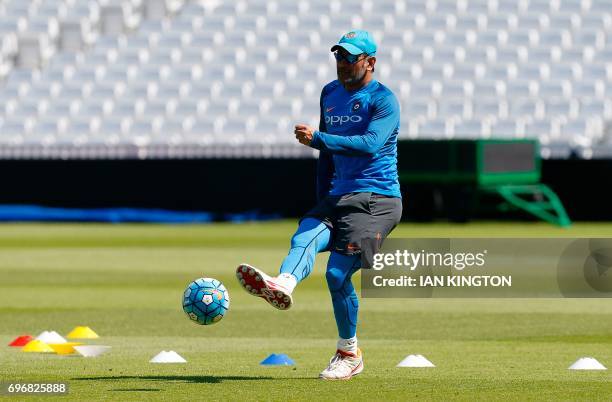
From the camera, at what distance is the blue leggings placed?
7.96 m

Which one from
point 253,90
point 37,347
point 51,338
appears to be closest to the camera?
point 37,347

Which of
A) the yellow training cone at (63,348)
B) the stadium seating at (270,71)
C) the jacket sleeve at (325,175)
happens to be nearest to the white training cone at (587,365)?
the jacket sleeve at (325,175)

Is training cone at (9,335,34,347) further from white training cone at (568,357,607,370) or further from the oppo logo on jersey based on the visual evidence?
white training cone at (568,357,607,370)

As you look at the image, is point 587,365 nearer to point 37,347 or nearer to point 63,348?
point 63,348

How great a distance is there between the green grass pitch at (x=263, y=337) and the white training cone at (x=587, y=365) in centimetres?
16

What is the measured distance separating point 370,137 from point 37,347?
10.8ft

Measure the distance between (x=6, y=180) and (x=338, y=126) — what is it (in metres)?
25.4

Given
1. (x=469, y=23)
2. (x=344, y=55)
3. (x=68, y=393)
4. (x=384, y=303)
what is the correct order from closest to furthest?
(x=68, y=393) < (x=344, y=55) < (x=384, y=303) < (x=469, y=23)

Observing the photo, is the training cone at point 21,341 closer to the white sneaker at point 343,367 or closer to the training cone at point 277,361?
the training cone at point 277,361

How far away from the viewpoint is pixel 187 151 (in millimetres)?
31844

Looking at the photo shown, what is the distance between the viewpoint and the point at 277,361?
9234 millimetres

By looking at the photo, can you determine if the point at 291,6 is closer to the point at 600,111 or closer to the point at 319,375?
the point at 600,111

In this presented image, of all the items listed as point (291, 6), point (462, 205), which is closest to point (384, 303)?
point (462, 205)

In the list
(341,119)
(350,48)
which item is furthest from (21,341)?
(350,48)
